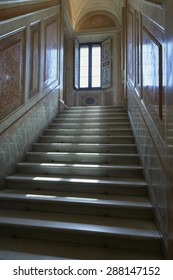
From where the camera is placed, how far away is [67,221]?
180cm

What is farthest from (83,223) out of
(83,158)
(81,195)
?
(83,158)

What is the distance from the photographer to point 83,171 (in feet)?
8.22

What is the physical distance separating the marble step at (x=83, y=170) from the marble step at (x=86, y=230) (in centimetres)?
65

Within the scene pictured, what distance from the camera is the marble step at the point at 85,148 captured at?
2.90 meters

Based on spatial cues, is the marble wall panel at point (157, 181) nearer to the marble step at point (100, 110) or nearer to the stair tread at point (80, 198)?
the stair tread at point (80, 198)

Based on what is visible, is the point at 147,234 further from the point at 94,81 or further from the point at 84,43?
the point at 84,43

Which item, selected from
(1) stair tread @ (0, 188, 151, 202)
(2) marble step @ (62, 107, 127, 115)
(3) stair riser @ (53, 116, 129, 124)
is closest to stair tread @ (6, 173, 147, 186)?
(1) stair tread @ (0, 188, 151, 202)

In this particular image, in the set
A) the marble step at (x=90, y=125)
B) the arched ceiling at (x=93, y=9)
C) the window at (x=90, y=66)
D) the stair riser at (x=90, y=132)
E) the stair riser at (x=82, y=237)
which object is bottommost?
the stair riser at (x=82, y=237)

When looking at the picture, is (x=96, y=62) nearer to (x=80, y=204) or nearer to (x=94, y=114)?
(x=94, y=114)

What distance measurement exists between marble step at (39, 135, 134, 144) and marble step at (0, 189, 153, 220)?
3.85 feet

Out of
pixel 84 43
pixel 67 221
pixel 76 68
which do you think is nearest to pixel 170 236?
pixel 67 221

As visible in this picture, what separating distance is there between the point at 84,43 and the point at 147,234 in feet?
24.7

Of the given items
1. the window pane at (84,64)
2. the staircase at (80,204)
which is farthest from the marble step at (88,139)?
the window pane at (84,64)

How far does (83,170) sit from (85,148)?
1.88ft
